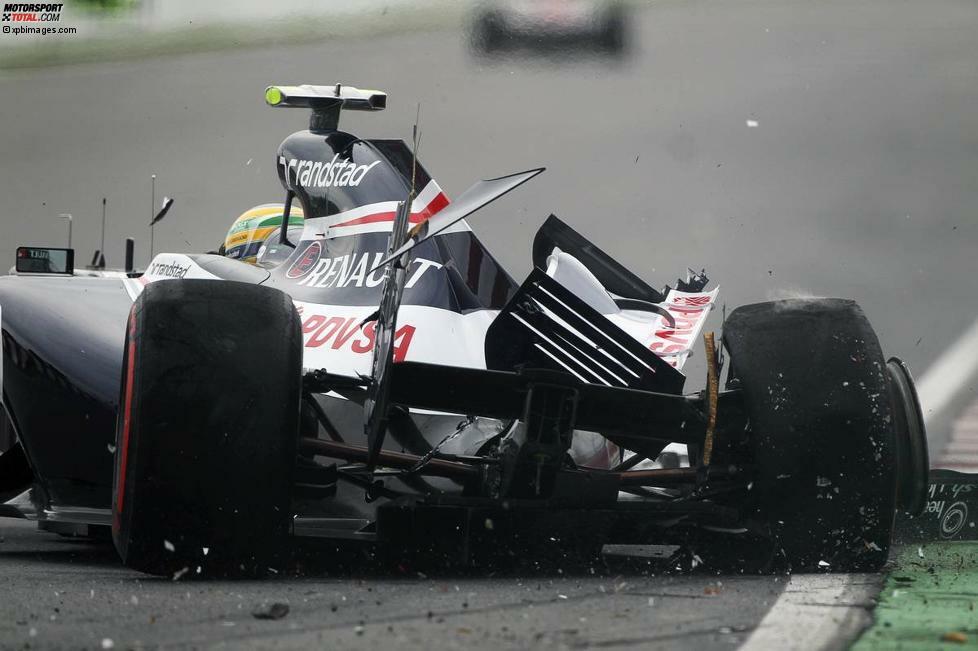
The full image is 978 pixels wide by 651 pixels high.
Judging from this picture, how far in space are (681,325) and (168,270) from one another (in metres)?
2.74

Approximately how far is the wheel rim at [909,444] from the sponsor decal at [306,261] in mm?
2640

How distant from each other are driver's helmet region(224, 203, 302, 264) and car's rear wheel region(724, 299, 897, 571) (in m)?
4.64

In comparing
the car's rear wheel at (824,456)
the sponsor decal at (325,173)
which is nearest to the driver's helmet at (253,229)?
the sponsor decal at (325,173)

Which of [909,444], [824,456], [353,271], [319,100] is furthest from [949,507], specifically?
[319,100]

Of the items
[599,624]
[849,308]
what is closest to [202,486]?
[599,624]

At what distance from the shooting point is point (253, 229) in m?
9.47

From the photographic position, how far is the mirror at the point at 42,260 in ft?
22.9

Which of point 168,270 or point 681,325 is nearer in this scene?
point 681,325

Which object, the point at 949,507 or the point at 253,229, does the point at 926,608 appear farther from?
the point at 253,229

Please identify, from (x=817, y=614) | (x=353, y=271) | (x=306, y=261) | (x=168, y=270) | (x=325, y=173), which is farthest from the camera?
(x=168, y=270)

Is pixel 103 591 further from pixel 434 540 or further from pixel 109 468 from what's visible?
pixel 109 468

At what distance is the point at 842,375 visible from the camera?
4898 mm

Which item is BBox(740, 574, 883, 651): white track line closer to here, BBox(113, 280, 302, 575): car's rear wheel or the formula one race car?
the formula one race car

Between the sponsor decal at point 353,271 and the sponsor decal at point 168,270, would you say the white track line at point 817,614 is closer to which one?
the sponsor decal at point 353,271
